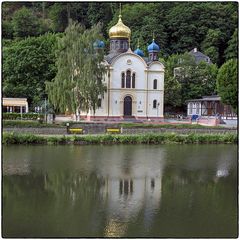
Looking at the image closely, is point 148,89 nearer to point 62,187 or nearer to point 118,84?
point 118,84

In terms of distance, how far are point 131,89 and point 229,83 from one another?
8.64 metres

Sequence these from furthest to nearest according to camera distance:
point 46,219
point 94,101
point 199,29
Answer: point 199,29, point 94,101, point 46,219

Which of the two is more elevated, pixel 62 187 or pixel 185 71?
pixel 185 71

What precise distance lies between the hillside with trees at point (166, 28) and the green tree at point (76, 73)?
12.1 meters

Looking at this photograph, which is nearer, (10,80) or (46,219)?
(46,219)

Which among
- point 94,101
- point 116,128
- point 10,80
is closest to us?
point 116,128

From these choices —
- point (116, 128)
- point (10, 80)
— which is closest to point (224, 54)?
point (10, 80)

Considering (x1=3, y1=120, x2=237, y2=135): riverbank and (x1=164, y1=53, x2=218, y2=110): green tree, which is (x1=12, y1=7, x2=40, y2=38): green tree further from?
(x1=3, y1=120, x2=237, y2=135): riverbank

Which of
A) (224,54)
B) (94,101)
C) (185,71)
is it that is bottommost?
(94,101)

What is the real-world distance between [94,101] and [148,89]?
7549mm

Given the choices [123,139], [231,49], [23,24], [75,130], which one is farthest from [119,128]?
[23,24]

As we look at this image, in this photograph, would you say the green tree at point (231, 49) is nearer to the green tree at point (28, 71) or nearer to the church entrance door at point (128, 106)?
the church entrance door at point (128, 106)

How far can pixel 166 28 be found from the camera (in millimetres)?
63781

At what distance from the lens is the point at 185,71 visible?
4800 centimetres
